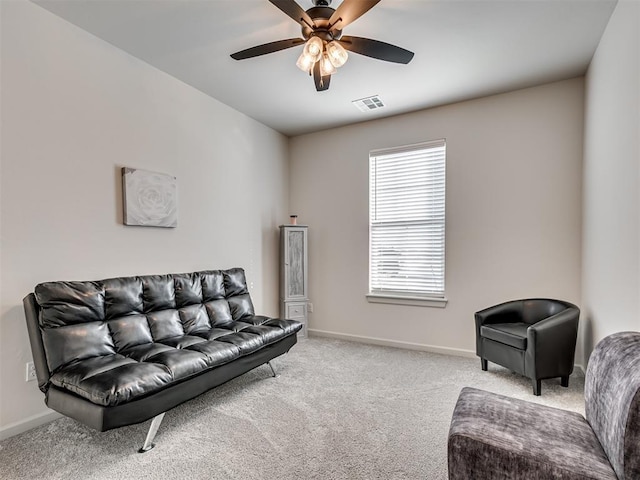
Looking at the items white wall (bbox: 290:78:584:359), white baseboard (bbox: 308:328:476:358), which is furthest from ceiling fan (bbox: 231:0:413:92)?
white baseboard (bbox: 308:328:476:358)

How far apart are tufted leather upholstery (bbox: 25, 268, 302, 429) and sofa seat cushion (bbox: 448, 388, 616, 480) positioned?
5.23 feet

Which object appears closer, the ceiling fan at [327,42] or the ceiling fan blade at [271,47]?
the ceiling fan at [327,42]

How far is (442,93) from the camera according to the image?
3.46 m

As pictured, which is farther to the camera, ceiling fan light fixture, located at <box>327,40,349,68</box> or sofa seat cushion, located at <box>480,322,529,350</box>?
sofa seat cushion, located at <box>480,322,529,350</box>

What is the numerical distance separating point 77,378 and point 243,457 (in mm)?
1026

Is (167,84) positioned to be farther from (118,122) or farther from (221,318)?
(221,318)

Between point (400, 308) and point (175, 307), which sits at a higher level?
point (175, 307)

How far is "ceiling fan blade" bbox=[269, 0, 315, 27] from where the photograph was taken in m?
1.73

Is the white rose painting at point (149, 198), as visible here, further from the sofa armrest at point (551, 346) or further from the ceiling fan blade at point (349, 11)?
the sofa armrest at point (551, 346)

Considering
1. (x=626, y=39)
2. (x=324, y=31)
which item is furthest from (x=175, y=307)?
(x=626, y=39)

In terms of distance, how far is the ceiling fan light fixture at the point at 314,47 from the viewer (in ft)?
6.67

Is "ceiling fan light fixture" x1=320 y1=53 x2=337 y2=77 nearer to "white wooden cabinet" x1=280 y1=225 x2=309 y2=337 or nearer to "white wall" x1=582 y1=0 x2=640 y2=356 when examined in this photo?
"white wall" x1=582 y1=0 x2=640 y2=356

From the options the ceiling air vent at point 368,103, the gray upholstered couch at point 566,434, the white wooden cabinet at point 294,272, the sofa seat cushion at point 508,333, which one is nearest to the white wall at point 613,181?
the sofa seat cushion at point 508,333

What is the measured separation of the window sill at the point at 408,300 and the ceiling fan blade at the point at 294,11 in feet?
9.73
